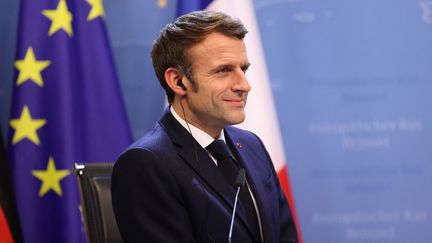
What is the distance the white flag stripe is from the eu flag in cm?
62

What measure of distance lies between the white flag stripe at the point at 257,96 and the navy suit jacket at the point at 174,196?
1.10 m

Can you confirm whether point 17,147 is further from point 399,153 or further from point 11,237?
point 399,153

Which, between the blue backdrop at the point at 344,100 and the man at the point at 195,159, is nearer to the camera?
the man at the point at 195,159

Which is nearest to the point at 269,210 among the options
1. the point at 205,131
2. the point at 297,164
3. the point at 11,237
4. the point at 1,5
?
the point at 205,131

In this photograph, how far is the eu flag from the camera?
2855mm

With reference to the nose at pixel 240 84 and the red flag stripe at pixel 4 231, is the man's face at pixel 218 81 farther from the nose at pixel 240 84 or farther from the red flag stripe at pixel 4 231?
the red flag stripe at pixel 4 231

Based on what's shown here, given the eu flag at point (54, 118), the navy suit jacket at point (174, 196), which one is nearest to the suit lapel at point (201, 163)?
the navy suit jacket at point (174, 196)

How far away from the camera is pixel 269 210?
1.93m

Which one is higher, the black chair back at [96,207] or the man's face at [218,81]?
the man's face at [218,81]

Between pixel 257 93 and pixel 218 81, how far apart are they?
1.14 m

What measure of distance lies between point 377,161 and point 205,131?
1713 mm

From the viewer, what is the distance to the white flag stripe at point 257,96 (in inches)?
117

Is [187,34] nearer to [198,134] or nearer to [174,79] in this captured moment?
[174,79]

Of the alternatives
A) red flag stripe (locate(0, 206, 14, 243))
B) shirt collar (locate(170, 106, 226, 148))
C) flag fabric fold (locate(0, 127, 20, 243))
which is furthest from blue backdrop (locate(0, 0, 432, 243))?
shirt collar (locate(170, 106, 226, 148))
